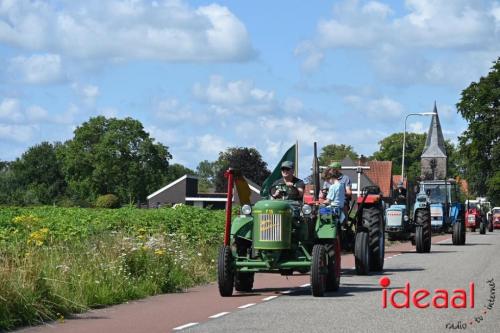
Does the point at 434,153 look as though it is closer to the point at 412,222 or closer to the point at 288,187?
the point at 412,222

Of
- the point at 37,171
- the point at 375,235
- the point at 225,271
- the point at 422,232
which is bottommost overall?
the point at 225,271

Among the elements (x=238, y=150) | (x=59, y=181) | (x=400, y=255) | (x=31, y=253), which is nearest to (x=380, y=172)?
(x=238, y=150)

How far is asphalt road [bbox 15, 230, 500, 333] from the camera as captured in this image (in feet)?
42.0

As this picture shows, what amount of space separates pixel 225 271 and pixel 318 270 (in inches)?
59.1

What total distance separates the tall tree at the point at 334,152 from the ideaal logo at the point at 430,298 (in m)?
162

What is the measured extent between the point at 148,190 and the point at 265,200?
346 ft

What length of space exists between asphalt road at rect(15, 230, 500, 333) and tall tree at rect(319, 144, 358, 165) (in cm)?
16070

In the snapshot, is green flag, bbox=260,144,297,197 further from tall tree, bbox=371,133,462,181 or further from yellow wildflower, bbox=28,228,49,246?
tall tree, bbox=371,133,462,181

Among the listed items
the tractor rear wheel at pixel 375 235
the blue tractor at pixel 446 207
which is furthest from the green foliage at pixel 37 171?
the tractor rear wheel at pixel 375 235

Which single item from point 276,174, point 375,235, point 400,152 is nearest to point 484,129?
point 375,235

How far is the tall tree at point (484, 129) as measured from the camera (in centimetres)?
8256

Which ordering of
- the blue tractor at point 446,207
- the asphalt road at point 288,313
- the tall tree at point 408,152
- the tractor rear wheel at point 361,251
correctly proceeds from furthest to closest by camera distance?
1. the tall tree at point 408,152
2. the blue tractor at point 446,207
3. the tractor rear wheel at point 361,251
4. the asphalt road at point 288,313

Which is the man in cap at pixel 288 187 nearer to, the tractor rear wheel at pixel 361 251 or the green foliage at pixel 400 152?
the tractor rear wheel at pixel 361 251

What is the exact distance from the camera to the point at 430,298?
53.7 ft
